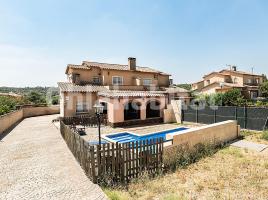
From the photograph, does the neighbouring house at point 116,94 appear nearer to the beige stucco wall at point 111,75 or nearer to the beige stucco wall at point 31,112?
the beige stucco wall at point 111,75

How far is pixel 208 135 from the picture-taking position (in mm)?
12422

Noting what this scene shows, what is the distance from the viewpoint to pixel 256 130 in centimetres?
1689

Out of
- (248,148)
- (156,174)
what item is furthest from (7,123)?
(248,148)

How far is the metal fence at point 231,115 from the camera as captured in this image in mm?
16672

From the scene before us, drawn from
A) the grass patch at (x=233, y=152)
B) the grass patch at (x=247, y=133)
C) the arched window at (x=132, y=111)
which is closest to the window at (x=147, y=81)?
the arched window at (x=132, y=111)

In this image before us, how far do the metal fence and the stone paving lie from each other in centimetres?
1471

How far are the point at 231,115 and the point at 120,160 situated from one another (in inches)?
577

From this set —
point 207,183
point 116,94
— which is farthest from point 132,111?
point 207,183

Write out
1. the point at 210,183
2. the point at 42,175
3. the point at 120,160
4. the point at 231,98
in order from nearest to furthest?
1. the point at 210,183
2. the point at 120,160
3. the point at 42,175
4. the point at 231,98

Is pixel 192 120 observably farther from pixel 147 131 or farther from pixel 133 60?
pixel 133 60

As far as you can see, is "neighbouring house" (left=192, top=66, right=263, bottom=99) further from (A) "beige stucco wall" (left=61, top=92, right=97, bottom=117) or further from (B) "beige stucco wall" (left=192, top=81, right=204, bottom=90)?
(A) "beige stucco wall" (left=61, top=92, right=97, bottom=117)

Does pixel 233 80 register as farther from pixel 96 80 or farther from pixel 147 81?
pixel 96 80

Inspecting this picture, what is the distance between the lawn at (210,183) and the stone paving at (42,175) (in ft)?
4.20

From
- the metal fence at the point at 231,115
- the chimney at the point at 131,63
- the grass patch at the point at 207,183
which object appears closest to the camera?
the grass patch at the point at 207,183
